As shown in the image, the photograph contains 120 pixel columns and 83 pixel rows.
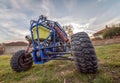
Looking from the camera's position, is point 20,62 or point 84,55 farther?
point 20,62

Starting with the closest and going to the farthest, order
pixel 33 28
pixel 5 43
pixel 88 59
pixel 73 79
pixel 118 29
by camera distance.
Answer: pixel 88 59 < pixel 73 79 < pixel 33 28 < pixel 118 29 < pixel 5 43

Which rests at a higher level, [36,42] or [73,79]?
[36,42]

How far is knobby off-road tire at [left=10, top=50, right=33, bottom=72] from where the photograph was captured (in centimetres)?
390

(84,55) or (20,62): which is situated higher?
(84,55)

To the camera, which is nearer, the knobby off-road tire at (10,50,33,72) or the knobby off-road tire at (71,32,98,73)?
the knobby off-road tire at (71,32,98,73)

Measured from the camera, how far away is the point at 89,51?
2324mm

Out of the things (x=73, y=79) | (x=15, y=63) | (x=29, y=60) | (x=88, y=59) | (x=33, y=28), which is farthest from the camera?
(x=29, y=60)

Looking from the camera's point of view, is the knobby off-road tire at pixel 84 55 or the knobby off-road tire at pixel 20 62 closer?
the knobby off-road tire at pixel 84 55

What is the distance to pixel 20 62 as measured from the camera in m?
4.06

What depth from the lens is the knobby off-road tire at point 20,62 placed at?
3902 millimetres

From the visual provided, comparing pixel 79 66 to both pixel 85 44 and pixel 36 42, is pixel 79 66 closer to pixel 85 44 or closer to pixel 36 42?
pixel 85 44

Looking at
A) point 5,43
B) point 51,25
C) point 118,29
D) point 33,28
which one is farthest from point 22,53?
point 5,43

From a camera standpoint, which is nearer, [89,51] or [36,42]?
[89,51]

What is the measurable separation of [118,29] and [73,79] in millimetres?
19903
